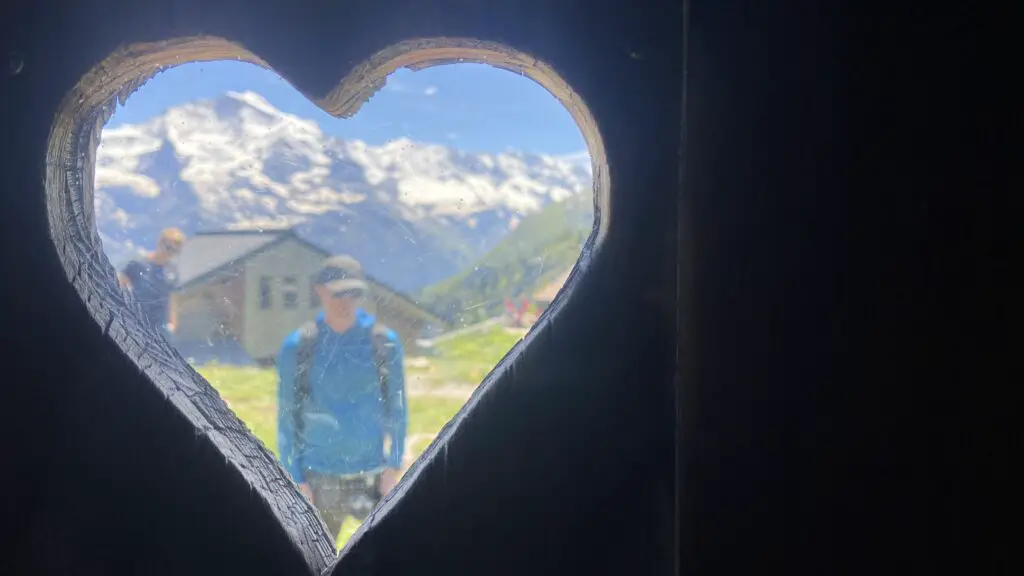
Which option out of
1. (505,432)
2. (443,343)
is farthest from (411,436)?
(505,432)

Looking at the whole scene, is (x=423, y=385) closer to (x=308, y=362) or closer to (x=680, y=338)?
(x=308, y=362)

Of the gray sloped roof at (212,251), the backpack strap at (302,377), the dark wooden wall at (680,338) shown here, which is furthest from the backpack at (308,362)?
the dark wooden wall at (680,338)

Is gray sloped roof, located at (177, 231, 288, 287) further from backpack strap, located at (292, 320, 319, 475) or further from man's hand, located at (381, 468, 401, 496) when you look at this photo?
man's hand, located at (381, 468, 401, 496)

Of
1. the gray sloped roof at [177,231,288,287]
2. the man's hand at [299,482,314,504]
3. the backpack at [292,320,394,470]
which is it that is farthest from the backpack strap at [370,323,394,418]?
the gray sloped roof at [177,231,288,287]

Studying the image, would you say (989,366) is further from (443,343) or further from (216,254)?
(216,254)

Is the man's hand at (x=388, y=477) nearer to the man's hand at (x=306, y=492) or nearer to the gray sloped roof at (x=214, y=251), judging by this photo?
the man's hand at (x=306, y=492)

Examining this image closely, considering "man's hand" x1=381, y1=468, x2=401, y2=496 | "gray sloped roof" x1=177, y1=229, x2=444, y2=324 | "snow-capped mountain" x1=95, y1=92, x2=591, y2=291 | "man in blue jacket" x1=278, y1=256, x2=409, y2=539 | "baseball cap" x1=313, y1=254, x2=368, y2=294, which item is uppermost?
"snow-capped mountain" x1=95, y1=92, x2=591, y2=291
